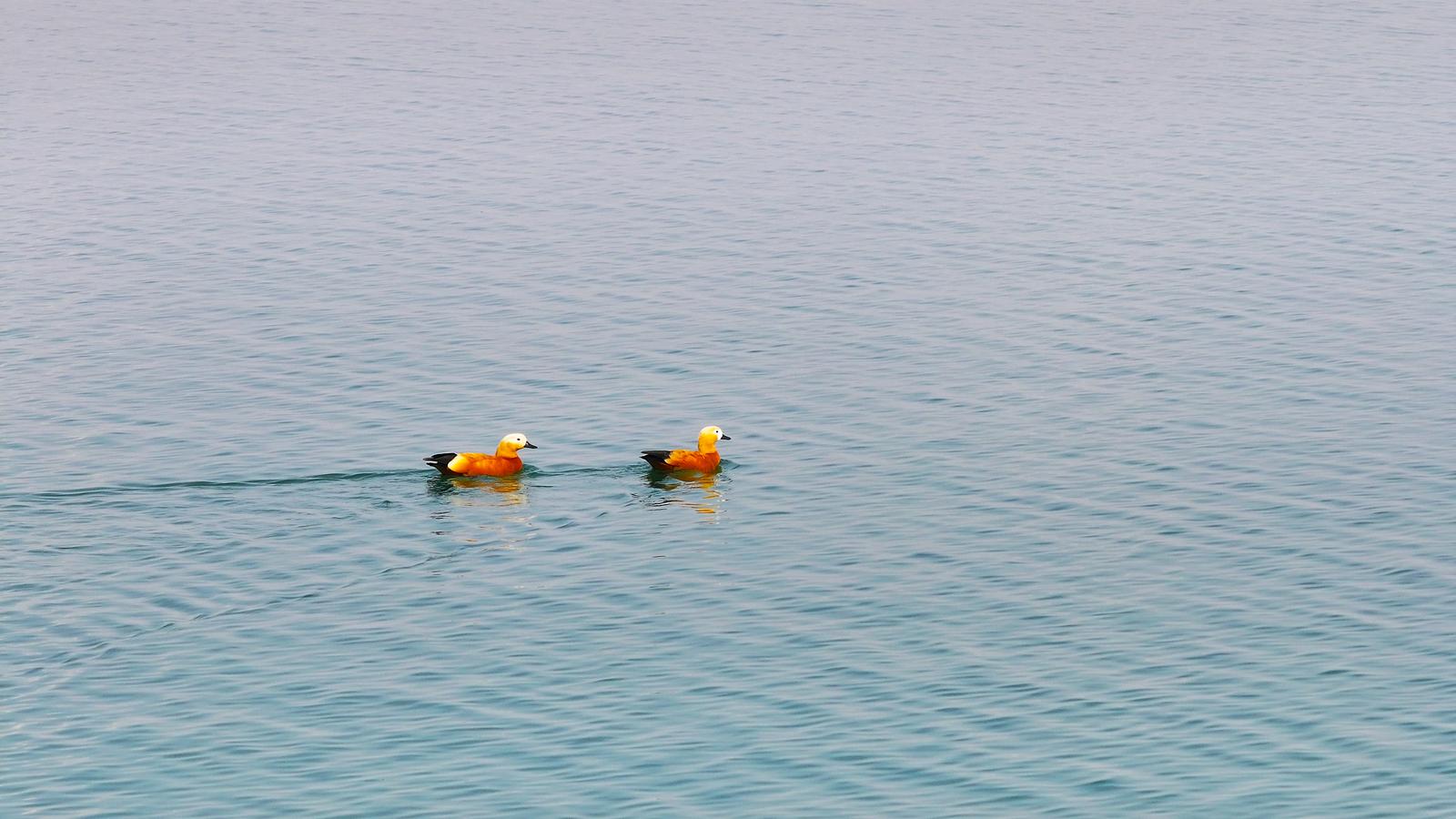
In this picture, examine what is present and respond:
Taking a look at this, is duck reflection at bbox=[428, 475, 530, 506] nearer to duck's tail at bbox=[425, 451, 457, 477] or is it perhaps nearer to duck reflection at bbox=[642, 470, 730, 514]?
duck's tail at bbox=[425, 451, 457, 477]

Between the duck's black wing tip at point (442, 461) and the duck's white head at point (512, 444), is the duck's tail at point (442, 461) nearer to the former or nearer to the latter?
the duck's black wing tip at point (442, 461)

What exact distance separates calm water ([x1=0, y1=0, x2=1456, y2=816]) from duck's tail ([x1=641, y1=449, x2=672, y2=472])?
84 centimetres

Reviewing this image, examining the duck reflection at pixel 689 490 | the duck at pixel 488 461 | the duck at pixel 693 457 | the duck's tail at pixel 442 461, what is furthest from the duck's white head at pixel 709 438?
the duck's tail at pixel 442 461

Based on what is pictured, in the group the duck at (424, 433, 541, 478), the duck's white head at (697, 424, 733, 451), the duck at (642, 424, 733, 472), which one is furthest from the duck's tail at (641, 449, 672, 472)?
the duck at (424, 433, 541, 478)

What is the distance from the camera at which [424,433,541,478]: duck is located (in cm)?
4828

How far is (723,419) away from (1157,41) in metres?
61.5

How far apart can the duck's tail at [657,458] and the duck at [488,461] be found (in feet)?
8.46

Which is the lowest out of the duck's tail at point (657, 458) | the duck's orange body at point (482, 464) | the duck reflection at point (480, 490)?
the duck reflection at point (480, 490)

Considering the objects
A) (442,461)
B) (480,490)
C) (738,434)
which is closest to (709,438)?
(738,434)

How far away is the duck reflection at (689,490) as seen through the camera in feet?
159

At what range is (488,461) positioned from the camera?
159 ft

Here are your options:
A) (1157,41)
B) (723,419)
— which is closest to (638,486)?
(723,419)

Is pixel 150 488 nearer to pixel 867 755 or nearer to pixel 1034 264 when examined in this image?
pixel 867 755

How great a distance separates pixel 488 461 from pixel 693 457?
15.5 ft
